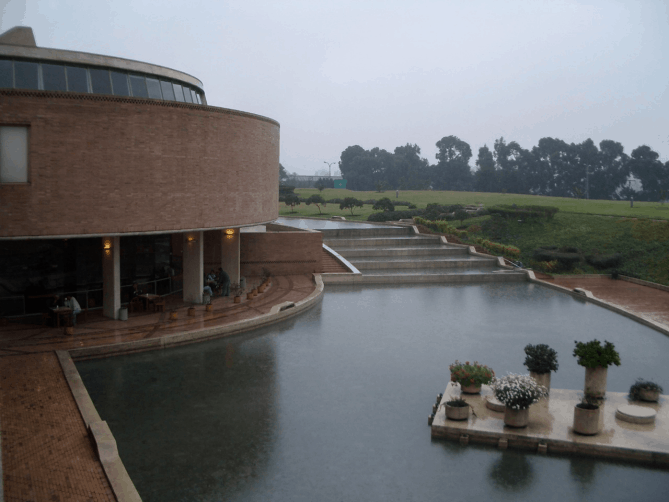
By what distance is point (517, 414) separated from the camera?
1120 cm

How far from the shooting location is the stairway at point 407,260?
2972cm

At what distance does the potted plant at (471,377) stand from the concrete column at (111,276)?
11.3 meters

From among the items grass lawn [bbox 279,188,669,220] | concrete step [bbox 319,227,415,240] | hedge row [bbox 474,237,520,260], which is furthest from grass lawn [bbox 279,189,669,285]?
concrete step [bbox 319,227,415,240]

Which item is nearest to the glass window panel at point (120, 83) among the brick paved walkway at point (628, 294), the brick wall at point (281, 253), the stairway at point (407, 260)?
the brick wall at point (281, 253)

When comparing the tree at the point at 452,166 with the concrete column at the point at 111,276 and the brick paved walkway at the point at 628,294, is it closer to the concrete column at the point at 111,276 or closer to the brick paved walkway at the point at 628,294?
the brick paved walkway at the point at 628,294

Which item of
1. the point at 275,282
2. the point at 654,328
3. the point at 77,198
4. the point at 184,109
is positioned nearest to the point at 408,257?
the point at 275,282

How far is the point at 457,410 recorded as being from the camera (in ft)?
38.0

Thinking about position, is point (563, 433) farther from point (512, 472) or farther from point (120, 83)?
point (120, 83)

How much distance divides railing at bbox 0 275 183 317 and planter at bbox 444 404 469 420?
13783 millimetres

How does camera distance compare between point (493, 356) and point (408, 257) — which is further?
point (408, 257)

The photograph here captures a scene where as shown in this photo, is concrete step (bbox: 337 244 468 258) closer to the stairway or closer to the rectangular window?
the stairway

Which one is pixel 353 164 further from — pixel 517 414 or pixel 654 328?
pixel 517 414

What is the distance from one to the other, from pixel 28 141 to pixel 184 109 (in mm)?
4683

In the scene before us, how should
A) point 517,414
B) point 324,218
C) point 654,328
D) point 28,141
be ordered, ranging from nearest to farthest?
point 517,414, point 28,141, point 654,328, point 324,218
